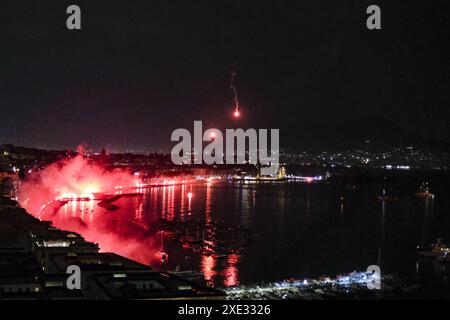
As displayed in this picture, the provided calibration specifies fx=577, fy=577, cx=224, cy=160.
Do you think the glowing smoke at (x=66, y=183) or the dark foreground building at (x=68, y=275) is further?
the glowing smoke at (x=66, y=183)

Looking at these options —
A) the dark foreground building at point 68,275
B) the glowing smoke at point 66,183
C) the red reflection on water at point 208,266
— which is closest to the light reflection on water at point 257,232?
the red reflection on water at point 208,266

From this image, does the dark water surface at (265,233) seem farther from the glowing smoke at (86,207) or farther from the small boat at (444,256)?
the small boat at (444,256)

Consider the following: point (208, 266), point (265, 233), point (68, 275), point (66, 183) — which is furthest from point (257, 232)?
point (66, 183)

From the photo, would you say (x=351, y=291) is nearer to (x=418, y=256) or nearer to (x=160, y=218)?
(x=418, y=256)

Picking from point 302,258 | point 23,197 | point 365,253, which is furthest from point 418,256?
point 23,197

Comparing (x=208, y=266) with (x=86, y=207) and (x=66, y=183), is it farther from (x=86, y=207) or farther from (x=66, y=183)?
(x=66, y=183)

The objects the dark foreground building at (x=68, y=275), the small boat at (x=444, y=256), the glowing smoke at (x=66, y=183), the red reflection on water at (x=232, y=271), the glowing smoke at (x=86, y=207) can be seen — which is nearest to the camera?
the dark foreground building at (x=68, y=275)

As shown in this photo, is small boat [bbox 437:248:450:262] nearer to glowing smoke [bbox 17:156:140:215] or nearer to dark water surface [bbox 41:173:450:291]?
dark water surface [bbox 41:173:450:291]

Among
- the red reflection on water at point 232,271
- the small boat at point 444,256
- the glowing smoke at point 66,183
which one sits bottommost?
the small boat at point 444,256

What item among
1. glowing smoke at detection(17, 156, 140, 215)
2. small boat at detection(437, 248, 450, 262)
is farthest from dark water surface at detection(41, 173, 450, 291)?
glowing smoke at detection(17, 156, 140, 215)
